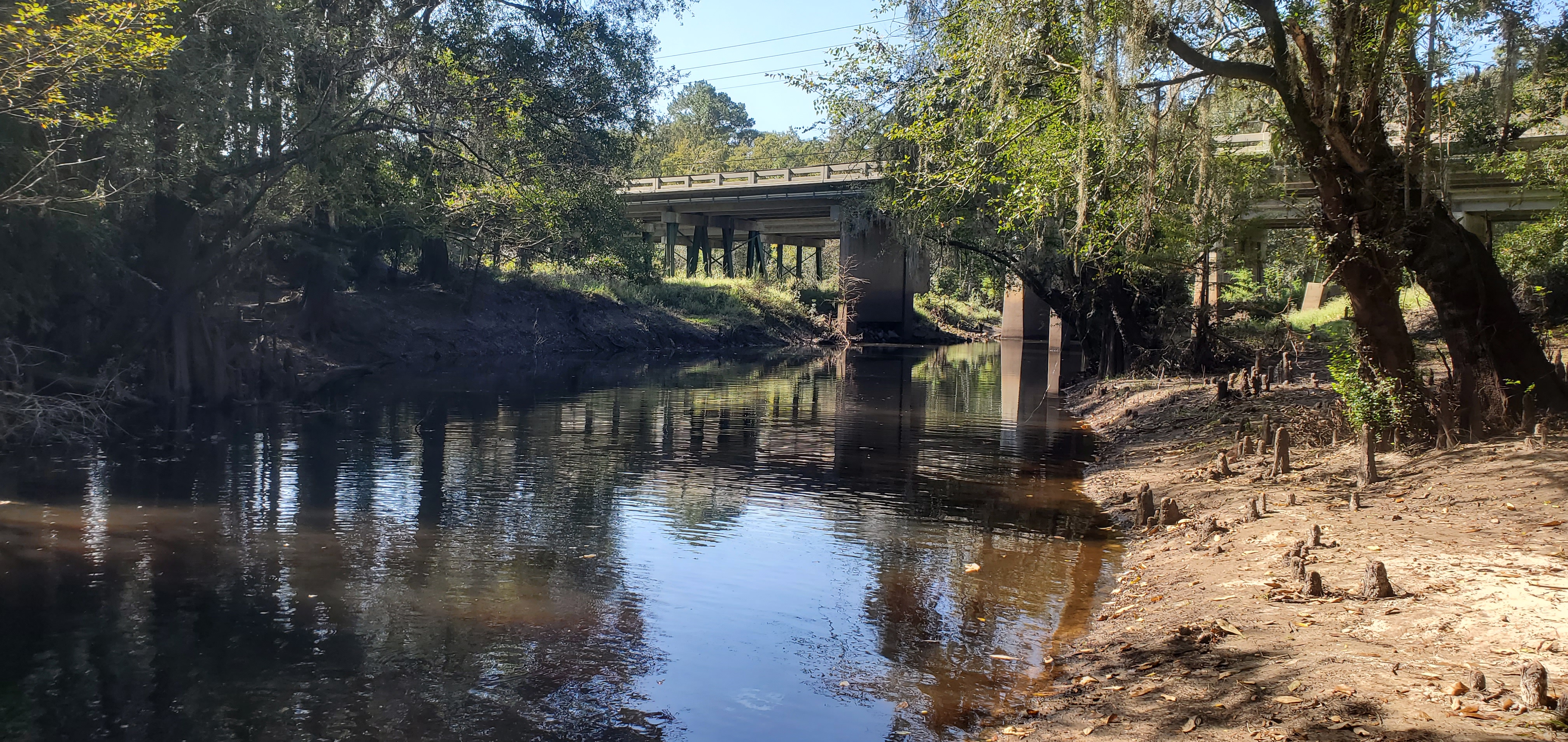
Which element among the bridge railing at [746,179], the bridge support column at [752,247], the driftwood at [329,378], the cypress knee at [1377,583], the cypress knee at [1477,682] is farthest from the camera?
the bridge support column at [752,247]

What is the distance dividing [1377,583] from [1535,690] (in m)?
2.19

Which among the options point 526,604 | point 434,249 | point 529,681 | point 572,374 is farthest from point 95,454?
point 434,249

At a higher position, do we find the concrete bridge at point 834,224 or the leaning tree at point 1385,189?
the concrete bridge at point 834,224

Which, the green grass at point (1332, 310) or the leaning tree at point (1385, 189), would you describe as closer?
the leaning tree at point (1385, 189)

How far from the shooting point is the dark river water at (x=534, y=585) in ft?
22.8

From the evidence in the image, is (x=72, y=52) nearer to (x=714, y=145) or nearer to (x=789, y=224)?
(x=789, y=224)

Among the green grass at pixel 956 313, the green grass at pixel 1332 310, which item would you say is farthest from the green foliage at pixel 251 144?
the green grass at pixel 956 313

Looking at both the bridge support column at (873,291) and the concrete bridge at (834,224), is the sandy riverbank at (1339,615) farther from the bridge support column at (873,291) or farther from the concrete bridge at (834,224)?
the bridge support column at (873,291)

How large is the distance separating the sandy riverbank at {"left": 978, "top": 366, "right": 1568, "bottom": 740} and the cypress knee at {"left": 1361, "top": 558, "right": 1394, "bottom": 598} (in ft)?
0.26

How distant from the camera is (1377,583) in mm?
7227

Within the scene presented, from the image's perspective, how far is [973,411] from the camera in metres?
24.6

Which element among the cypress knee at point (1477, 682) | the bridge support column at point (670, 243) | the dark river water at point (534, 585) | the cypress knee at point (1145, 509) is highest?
the bridge support column at point (670, 243)

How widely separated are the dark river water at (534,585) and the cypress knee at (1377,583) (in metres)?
2.11

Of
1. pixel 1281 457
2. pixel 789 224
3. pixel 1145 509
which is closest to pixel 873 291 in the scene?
pixel 789 224
